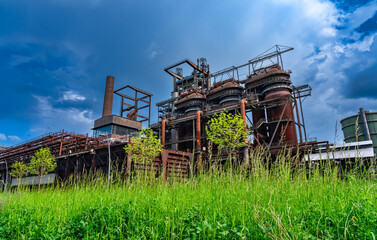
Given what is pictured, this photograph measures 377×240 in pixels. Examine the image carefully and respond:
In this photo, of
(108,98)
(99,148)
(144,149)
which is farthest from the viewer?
(108,98)

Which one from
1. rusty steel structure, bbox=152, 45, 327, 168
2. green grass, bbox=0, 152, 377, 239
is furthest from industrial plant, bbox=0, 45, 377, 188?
green grass, bbox=0, 152, 377, 239

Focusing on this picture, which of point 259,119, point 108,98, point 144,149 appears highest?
point 108,98

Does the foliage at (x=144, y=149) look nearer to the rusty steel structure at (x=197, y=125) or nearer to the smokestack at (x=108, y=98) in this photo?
the rusty steel structure at (x=197, y=125)

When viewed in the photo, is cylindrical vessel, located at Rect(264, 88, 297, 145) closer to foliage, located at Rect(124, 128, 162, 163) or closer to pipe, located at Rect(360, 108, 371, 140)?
foliage, located at Rect(124, 128, 162, 163)

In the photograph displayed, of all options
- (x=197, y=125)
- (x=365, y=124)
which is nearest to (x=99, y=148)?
(x=197, y=125)

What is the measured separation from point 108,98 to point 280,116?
42214mm

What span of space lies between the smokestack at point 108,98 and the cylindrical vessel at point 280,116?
129 ft

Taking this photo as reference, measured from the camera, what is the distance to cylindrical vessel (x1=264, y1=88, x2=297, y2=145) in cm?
2830

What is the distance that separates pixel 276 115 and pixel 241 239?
29400 mm

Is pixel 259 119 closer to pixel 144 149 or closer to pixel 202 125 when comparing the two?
pixel 202 125

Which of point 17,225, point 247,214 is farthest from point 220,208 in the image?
point 17,225

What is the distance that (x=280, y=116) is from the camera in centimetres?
2920

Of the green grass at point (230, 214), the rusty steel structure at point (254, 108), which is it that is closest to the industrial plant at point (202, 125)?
the rusty steel structure at point (254, 108)

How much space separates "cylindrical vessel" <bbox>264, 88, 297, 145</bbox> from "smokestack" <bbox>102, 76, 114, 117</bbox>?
39205 mm
